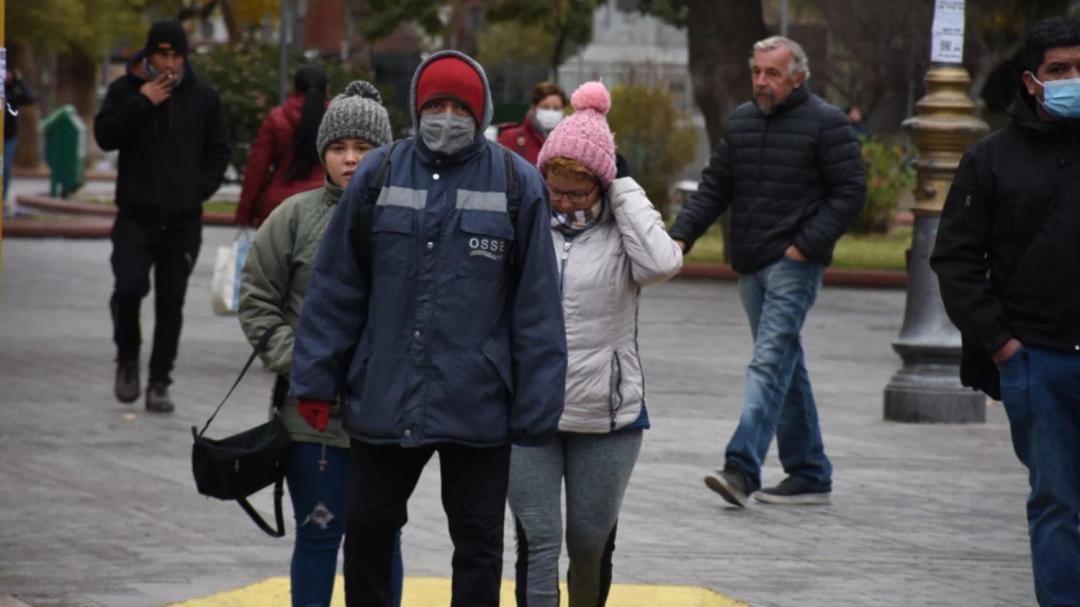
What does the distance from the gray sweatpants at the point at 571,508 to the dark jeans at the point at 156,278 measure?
5.03 meters

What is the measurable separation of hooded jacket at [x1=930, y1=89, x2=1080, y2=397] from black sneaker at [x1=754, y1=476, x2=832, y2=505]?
2837mm

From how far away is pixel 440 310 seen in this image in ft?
16.5

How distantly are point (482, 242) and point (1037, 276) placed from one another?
5.93 feet

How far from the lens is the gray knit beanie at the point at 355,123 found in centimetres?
581

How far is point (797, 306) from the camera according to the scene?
8680mm

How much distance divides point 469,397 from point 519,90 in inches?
1710

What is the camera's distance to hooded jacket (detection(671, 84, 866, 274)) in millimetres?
8664

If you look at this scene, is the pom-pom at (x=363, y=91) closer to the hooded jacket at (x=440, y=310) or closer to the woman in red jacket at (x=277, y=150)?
the hooded jacket at (x=440, y=310)

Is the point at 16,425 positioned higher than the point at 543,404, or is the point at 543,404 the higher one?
the point at 543,404

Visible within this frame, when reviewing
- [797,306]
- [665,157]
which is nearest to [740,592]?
[797,306]

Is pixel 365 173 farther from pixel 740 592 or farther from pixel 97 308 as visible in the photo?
pixel 97 308

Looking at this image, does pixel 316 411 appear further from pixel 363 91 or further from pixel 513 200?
pixel 363 91

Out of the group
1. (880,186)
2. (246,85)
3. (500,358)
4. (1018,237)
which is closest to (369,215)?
(500,358)

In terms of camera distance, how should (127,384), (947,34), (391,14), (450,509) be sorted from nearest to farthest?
(450,509) < (127,384) < (947,34) < (391,14)
